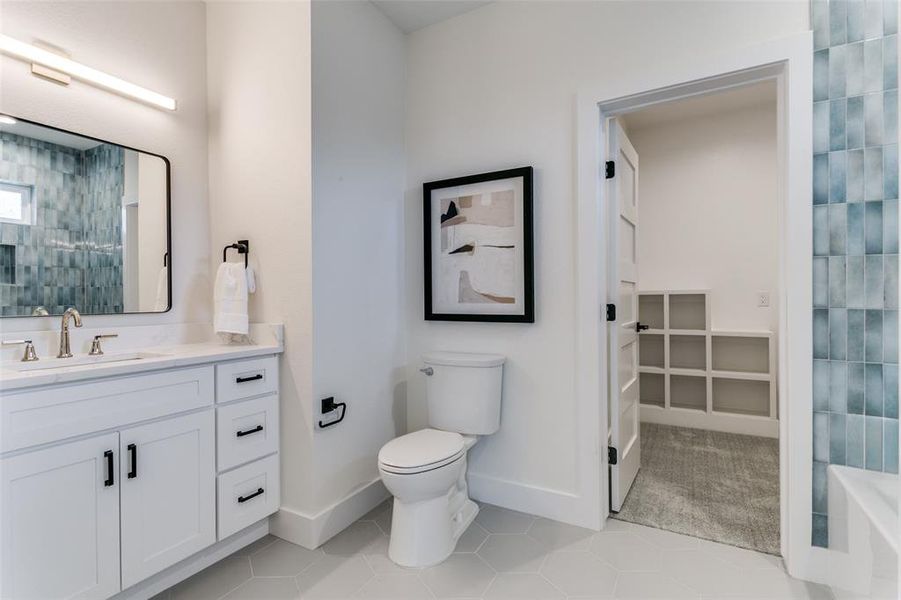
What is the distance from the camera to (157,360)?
1488 millimetres

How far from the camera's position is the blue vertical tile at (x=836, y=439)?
1.56 m

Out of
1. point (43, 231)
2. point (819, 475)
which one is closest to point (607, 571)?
point (819, 475)

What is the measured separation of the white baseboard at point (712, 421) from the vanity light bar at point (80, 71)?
386 centimetres

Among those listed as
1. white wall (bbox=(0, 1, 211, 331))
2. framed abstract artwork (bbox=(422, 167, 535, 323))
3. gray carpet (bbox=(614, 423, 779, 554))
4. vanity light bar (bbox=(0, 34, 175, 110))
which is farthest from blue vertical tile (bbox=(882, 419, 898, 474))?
vanity light bar (bbox=(0, 34, 175, 110))

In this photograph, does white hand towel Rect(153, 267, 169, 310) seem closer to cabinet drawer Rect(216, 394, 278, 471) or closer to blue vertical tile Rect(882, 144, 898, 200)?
cabinet drawer Rect(216, 394, 278, 471)

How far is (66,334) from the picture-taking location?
65.5 inches

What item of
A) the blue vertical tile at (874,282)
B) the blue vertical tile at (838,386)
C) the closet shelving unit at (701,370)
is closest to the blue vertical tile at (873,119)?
the blue vertical tile at (874,282)

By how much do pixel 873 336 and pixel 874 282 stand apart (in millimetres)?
189

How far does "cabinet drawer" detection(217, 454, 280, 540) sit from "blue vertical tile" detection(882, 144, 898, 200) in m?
2.54

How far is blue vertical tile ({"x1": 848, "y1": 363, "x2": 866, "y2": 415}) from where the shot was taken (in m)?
1.53

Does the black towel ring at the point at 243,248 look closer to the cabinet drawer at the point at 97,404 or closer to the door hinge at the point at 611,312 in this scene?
the cabinet drawer at the point at 97,404

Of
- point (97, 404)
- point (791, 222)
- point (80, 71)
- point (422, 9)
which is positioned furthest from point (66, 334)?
point (791, 222)

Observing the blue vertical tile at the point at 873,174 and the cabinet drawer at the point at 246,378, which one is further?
the cabinet drawer at the point at 246,378

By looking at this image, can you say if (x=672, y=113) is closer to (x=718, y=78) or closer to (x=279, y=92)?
(x=718, y=78)
